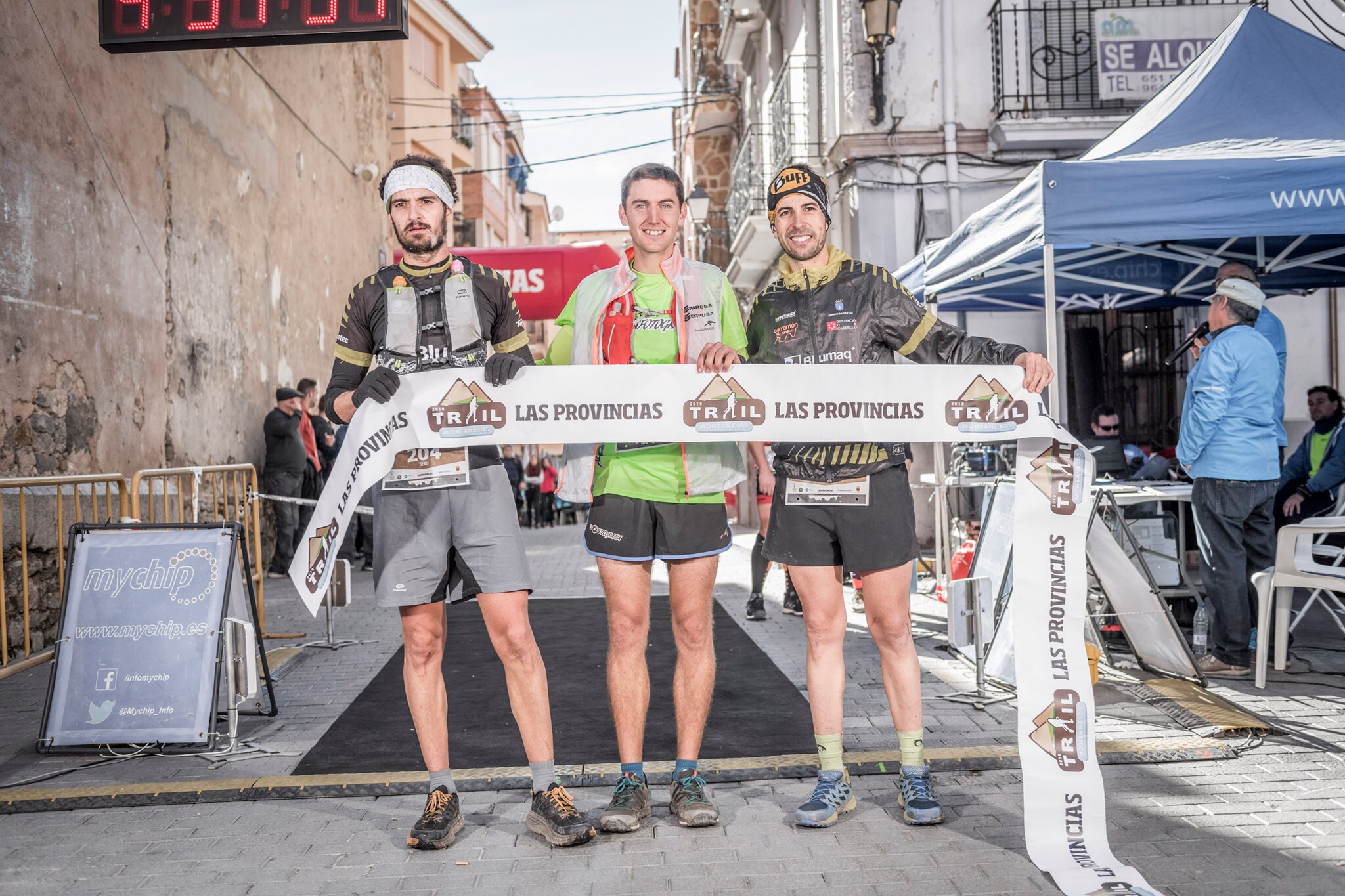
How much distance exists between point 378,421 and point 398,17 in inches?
176

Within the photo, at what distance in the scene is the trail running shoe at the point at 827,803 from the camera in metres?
3.88

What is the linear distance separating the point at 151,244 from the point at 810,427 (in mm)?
8170

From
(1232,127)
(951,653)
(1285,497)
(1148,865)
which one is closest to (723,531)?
(1148,865)

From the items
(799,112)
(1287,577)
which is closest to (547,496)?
(799,112)

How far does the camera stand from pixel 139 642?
511cm

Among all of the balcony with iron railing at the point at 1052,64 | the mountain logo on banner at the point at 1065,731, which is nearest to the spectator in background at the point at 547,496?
the balcony with iron railing at the point at 1052,64

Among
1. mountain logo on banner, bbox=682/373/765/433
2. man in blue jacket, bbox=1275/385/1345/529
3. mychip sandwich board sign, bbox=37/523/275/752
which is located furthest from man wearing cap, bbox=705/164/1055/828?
man in blue jacket, bbox=1275/385/1345/529

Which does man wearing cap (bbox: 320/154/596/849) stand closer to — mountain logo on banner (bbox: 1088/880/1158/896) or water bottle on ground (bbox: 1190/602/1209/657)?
mountain logo on banner (bbox: 1088/880/1158/896)

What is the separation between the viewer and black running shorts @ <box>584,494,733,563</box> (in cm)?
394

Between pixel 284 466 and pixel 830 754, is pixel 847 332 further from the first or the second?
pixel 284 466

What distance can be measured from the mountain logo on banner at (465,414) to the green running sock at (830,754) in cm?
155

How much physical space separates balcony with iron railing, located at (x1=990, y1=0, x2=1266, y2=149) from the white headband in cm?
1041

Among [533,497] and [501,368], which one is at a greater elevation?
[501,368]

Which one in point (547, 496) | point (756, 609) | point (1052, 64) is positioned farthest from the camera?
point (547, 496)
